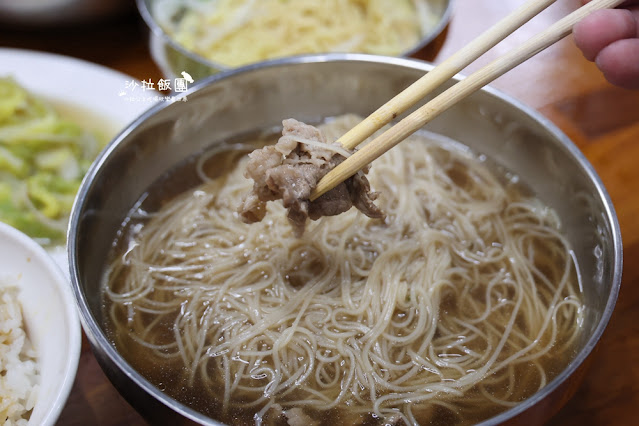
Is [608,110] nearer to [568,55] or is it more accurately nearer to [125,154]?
[568,55]

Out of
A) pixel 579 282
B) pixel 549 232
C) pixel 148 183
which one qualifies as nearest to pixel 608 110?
pixel 549 232

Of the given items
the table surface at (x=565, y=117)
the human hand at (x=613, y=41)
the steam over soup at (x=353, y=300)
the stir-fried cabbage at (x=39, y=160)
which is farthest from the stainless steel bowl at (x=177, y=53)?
the human hand at (x=613, y=41)

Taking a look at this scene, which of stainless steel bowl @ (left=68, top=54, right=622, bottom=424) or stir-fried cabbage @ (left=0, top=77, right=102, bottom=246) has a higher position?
stainless steel bowl @ (left=68, top=54, right=622, bottom=424)

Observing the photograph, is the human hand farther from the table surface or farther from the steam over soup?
the steam over soup

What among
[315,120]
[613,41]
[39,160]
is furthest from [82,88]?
[613,41]

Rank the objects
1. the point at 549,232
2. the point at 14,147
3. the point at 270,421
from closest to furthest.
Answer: the point at 270,421 → the point at 549,232 → the point at 14,147

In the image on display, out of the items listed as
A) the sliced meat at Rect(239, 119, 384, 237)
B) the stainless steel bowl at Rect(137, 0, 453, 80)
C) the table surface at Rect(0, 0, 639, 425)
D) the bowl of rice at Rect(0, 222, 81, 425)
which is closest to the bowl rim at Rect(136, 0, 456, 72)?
the stainless steel bowl at Rect(137, 0, 453, 80)
